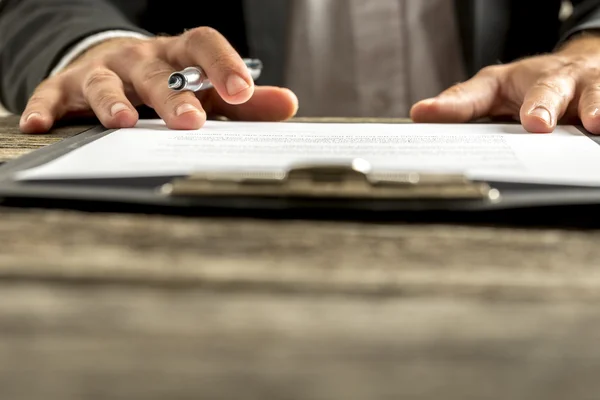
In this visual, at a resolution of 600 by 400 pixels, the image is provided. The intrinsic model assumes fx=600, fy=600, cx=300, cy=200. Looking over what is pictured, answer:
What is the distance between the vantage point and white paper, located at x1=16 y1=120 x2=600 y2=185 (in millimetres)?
305

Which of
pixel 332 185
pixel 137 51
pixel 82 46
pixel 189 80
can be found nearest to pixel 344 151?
pixel 332 185

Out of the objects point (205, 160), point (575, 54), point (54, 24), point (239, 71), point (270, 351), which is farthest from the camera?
point (54, 24)

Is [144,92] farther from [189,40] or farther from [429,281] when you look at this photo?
[429,281]

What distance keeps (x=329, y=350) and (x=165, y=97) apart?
1.44ft

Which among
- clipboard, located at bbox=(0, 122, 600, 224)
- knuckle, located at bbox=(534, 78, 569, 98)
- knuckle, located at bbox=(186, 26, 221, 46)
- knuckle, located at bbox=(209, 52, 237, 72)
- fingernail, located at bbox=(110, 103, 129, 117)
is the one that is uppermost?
clipboard, located at bbox=(0, 122, 600, 224)

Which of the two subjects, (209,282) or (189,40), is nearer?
(209,282)

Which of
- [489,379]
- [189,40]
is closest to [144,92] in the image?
[189,40]

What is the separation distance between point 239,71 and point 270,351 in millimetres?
438

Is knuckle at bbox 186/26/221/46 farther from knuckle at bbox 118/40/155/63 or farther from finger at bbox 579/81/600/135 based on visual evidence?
finger at bbox 579/81/600/135

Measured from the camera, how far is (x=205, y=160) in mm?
335

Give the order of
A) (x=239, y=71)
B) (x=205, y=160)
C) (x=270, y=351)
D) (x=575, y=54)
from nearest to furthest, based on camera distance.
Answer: (x=270, y=351)
(x=205, y=160)
(x=239, y=71)
(x=575, y=54)

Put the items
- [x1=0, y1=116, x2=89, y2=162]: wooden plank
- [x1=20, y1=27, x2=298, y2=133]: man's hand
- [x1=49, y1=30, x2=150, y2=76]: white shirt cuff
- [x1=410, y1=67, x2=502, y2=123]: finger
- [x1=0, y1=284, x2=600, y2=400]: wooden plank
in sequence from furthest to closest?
[x1=49, y1=30, x2=150, y2=76]: white shirt cuff < [x1=410, y1=67, x2=502, y2=123]: finger < [x1=20, y1=27, x2=298, y2=133]: man's hand < [x1=0, y1=116, x2=89, y2=162]: wooden plank < [x1=0, y1=284, x2=600, y2=400]: wooden plank

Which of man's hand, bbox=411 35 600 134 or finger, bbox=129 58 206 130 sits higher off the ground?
finger, bbox=129 58 206 130

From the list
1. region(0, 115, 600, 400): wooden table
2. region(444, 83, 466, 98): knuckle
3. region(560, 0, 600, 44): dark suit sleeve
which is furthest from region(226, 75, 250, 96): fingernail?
region(560, 0, 600, 44): dark suit sleeve
